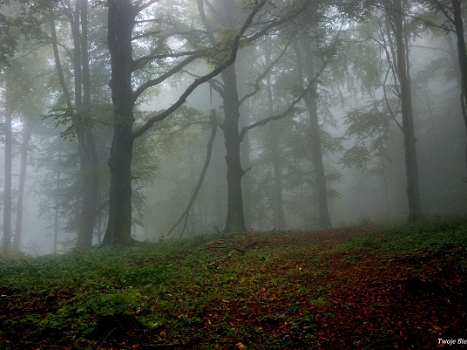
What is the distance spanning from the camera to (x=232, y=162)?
15219 millimetres

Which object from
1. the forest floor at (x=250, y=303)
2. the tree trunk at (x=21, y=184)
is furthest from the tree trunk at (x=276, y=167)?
the tree trunk at (x=21, y=184)

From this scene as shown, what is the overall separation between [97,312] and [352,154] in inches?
881

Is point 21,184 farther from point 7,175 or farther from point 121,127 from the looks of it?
point 121,127

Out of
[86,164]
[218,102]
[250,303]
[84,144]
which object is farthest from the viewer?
[218,102]

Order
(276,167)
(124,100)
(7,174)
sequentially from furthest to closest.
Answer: (7,174), (276,167), (124,100)

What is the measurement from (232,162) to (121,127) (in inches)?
194

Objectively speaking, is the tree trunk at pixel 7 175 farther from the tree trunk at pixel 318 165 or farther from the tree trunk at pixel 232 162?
the tree trunk at pixel 318 165

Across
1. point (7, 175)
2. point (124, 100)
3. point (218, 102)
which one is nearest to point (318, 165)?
point (124, 100)

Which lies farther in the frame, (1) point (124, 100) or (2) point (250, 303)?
(1) point (124, 100)

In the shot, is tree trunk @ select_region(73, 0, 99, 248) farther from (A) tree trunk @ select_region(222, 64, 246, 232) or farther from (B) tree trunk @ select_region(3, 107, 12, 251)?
(B) tree trunk @ select_region(3, 107, 12, 251)

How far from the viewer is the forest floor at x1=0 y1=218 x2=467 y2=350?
3.97 metres

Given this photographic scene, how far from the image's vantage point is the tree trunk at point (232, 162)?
14.7m

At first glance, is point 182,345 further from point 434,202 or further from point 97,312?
point 434,202

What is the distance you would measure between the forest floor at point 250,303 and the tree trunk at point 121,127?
4.64 m
